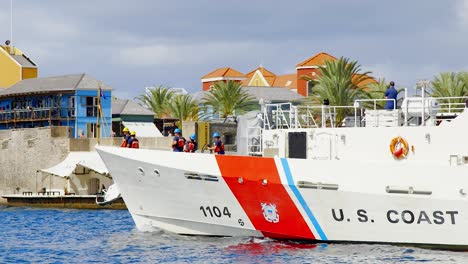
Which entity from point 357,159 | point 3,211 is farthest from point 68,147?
point 357,159

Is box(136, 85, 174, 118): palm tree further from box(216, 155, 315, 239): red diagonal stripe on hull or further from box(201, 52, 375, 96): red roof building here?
box(216, 155, 315, 239): red diagonal stripe on hull

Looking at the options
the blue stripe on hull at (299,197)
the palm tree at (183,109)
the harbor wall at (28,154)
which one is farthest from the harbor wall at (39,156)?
the blue stripe on hull at (299,197)

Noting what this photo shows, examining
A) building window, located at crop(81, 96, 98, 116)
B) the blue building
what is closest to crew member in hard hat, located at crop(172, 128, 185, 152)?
the blue building

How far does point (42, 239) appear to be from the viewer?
106 feet

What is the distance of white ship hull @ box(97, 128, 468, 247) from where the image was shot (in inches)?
950

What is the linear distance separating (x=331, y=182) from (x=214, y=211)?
3.72 m

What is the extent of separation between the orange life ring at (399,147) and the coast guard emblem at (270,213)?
339 cm

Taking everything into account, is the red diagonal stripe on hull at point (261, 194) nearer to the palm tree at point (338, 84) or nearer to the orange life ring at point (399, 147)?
the orange life ring at point (399, 147)

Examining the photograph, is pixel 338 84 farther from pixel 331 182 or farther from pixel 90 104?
pixel 331 182

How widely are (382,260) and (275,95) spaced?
232 ft

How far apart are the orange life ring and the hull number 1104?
4760 millimetres

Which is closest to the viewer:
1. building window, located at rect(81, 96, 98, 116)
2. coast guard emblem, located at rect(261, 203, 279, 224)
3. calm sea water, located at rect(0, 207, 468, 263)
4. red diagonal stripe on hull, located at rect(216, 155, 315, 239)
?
calm sea water, located at rect(0, 207, 468, 263)

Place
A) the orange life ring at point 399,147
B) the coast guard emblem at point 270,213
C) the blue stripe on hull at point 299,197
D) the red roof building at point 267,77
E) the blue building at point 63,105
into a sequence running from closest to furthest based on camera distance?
1. the orange life ring at point 399,147
2. the blue stripe on hull at point 299,197
3. the coast guard emblem at point 270,213
4. the blue building at point 63,105
5. the red roof building at point 267,77

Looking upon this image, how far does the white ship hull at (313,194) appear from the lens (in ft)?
79.2
